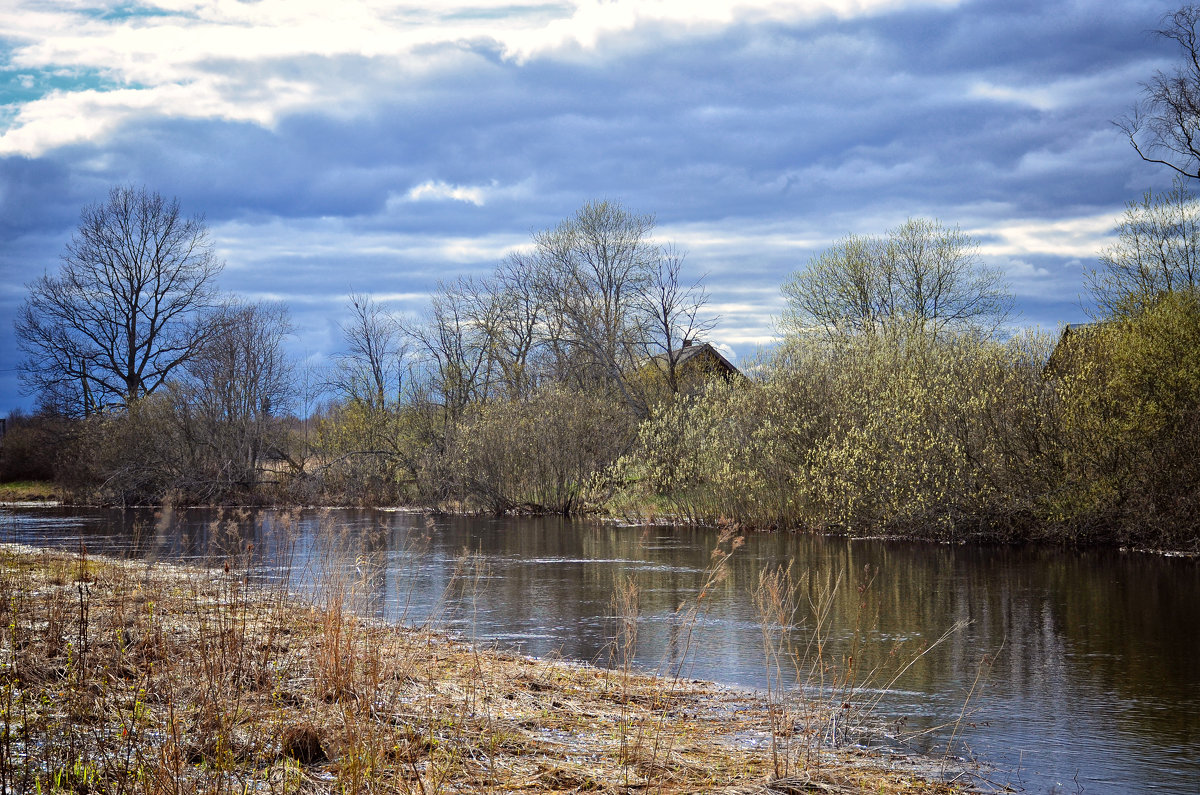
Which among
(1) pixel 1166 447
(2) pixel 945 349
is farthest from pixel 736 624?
(2) pixel 945 349

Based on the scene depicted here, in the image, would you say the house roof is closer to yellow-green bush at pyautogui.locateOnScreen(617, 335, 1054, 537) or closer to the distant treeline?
the distant treeline

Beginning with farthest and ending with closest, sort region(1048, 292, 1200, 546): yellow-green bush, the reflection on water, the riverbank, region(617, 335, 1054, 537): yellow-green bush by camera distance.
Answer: region(617, 335, 1054, 537): yellow-green bush, region(1048, 292, 1200, 546): yellow-green bush, the reflection on water, the riverbank

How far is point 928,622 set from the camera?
39.8 ft

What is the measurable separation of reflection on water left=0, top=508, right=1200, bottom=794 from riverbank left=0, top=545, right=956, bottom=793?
92 centimetres

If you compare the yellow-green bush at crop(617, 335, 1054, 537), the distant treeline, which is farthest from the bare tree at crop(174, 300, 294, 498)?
the yellow-green bush at crop(617, 335, 1054, 537)

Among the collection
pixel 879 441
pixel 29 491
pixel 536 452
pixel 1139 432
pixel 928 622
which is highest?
pixel 1139 432

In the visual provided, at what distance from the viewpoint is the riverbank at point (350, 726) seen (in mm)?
5109

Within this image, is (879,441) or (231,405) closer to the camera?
(879,441)

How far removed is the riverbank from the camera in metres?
5.11

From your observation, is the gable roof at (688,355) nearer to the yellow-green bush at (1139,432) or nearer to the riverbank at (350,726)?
the yellow-green bush at (1139,432)

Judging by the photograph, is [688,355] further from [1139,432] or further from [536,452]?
[1139,432]

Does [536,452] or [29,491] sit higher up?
[536,452]

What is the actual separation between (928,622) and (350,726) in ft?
28.9

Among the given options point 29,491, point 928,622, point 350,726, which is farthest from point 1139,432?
point 29,491
